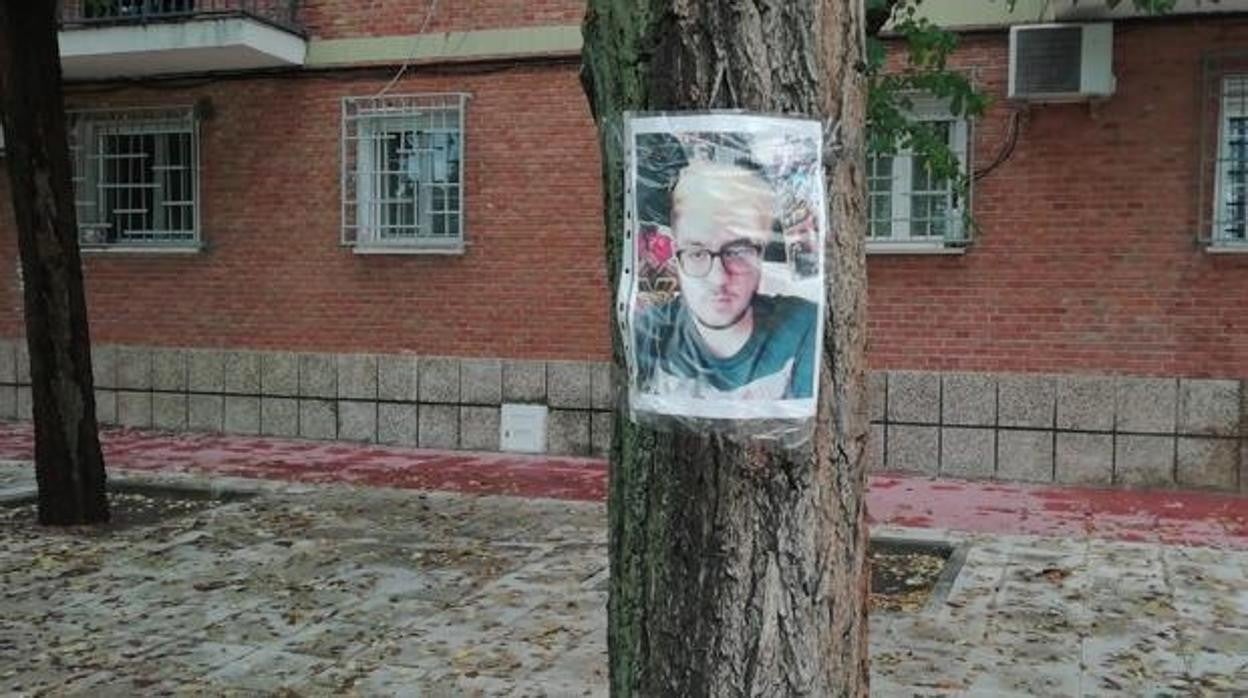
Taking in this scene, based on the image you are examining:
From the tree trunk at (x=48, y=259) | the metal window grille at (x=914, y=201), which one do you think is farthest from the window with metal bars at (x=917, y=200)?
the tree trunk at (x=48, y=259)

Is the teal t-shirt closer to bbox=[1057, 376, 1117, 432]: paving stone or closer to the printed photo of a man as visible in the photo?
the printed photo of a man

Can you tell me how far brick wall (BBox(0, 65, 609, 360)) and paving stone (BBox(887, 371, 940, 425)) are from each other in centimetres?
246

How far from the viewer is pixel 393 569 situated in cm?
681

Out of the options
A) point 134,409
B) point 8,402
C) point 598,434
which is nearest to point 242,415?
point 134,409

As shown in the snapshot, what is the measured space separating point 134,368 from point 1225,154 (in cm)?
993

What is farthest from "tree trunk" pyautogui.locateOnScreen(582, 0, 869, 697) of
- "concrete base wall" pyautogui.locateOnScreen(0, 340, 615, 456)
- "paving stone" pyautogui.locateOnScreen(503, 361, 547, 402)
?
"paving stone" pyautogui.locateOnScreen(503, 361, 547, 402)

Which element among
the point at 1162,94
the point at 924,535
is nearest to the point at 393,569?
the point at 924,535

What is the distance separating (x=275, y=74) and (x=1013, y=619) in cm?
863

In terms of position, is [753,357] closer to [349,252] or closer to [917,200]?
[917,200]

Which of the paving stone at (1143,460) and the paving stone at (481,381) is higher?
the paving stone at (481,381)

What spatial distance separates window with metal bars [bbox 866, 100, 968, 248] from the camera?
31.2 feet

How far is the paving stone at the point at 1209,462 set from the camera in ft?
29.4

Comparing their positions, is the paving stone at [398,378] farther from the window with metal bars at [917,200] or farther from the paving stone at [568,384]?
the window with metal bars at [917,200]

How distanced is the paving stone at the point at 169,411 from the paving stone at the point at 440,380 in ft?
8.79
